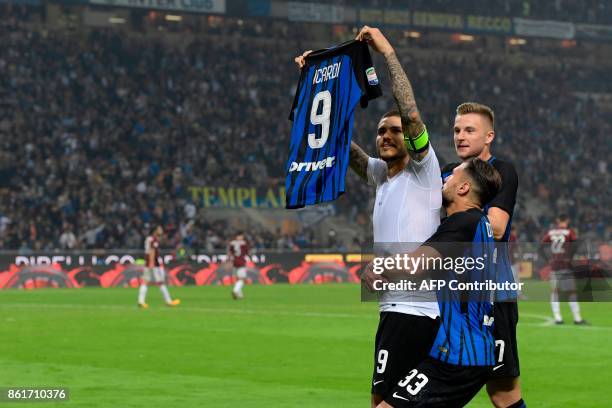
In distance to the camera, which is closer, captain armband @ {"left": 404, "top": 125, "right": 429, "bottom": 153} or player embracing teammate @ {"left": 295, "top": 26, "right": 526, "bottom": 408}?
player embracing teammate @ {"left": 295, "top": 26, "right": 526, "bottom": 408}

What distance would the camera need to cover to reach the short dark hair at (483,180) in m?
6.86

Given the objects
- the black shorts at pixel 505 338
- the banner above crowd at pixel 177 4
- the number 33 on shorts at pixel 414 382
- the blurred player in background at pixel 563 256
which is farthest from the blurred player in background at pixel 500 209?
the banner above crowd at pixel 177 4

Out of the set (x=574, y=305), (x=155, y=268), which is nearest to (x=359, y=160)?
(x=574, y=305)

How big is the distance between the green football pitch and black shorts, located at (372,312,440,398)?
5.67 meters

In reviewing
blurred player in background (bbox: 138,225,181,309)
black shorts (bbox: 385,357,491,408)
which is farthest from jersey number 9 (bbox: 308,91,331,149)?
blurred player in background (bbox: 138,225,181,309)

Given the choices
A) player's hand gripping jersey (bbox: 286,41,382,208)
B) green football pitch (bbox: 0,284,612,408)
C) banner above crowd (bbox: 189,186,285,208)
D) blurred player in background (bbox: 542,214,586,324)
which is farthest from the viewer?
banner above crowd (bbox: 189,186,285,208)

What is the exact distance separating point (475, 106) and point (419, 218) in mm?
1163

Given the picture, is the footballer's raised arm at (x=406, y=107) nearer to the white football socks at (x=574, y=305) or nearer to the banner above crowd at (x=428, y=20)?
the white football socks at (x=574, y=305)

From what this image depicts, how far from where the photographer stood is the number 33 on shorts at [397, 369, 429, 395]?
6.67 metres

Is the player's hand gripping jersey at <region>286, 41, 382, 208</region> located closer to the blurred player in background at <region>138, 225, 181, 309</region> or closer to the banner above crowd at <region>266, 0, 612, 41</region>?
the blurred player in background at <region>138, 225, 181, 309</region>

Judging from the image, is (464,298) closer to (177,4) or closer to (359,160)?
(359,160)

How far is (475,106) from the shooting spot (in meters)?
8.02

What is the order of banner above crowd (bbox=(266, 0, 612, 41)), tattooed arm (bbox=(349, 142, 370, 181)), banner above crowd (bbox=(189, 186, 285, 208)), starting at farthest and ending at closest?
1. banner above crowd (bbox=(266, 0, 612, 41))
2. banner above crowd (bbox=(189, 186, 285, 208))
3. tattooed arm (bbox=(349, 142, 370, 181))

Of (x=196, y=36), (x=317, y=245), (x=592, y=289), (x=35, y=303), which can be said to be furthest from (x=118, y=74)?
(x=592, y=289)
